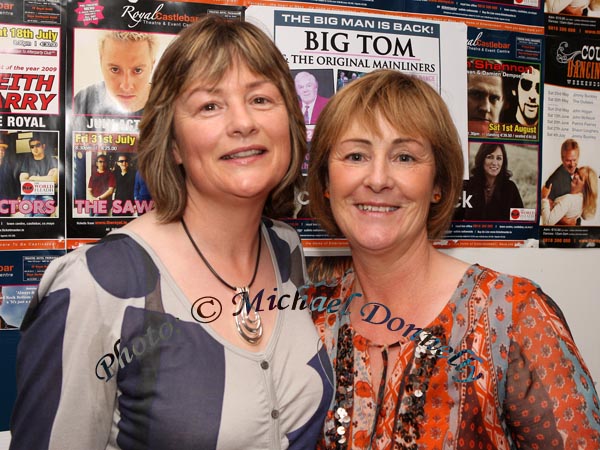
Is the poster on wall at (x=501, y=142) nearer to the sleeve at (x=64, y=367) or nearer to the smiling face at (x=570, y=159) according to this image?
the smiling face at (x=570, y=159)

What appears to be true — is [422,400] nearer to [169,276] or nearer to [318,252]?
[169,276]

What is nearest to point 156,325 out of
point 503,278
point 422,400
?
point 422,400

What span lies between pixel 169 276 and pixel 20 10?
839 millimetres

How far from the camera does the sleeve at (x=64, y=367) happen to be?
0.93 metres

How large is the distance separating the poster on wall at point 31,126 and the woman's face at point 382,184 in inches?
29.4

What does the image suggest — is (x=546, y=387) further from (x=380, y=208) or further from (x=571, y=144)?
(x=571, y=144)

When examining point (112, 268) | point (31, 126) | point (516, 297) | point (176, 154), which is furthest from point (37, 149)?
point (516, 297)

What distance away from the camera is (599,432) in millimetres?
990

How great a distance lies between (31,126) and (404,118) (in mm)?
922

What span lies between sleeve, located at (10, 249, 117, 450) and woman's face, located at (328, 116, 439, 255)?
1.73 feet

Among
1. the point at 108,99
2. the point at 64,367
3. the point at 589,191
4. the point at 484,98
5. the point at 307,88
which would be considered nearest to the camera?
the point at 64,367

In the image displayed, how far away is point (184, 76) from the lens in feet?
3.53

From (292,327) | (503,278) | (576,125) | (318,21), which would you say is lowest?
(292,327)

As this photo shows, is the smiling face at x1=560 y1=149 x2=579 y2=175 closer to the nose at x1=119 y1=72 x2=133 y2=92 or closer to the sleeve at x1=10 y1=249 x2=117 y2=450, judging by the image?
the nose at x1=119 y1=72 x2=133 y2=92
